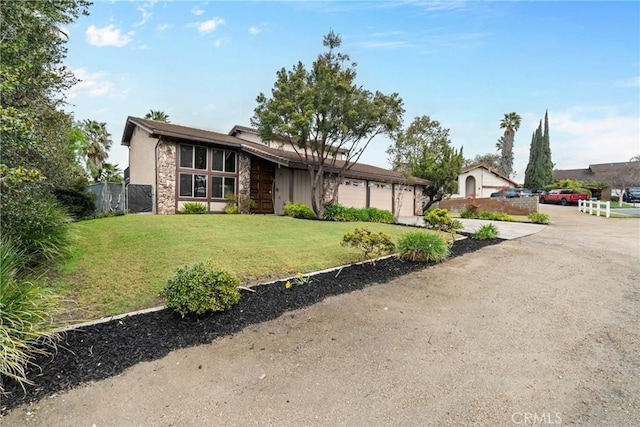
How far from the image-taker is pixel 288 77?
13.9 meters

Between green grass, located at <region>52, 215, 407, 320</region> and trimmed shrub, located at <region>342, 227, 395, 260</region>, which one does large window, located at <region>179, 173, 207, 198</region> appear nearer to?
green grass, located at <region>52, 215, 407, 320</region>

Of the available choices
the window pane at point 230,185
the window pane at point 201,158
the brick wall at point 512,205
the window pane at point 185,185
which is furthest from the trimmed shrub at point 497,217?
the window pane at point 185,185

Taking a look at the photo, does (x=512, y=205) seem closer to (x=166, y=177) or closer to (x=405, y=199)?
(x=405, y=199)

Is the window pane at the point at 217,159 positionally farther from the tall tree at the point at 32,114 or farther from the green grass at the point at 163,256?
the tall tree at the point at 32,114

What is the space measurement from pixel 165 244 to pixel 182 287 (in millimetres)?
3454

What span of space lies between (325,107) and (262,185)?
17.7ft

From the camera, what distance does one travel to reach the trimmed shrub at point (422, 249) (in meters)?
7.27

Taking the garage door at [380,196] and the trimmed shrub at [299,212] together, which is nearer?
the trimmed shrub at [299,212]

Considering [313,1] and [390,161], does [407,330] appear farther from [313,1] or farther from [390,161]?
[390,161]

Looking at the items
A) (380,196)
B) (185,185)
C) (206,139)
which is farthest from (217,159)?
(380,196)

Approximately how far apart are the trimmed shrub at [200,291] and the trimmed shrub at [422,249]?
4.46 m

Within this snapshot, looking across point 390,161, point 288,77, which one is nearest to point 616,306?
point 288,77

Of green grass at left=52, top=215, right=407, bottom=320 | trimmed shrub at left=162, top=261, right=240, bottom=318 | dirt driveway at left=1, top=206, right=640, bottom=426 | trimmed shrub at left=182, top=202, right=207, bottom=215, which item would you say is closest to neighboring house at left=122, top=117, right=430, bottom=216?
trimmed shrub at left=182, top=202, right=207, bottom=215
